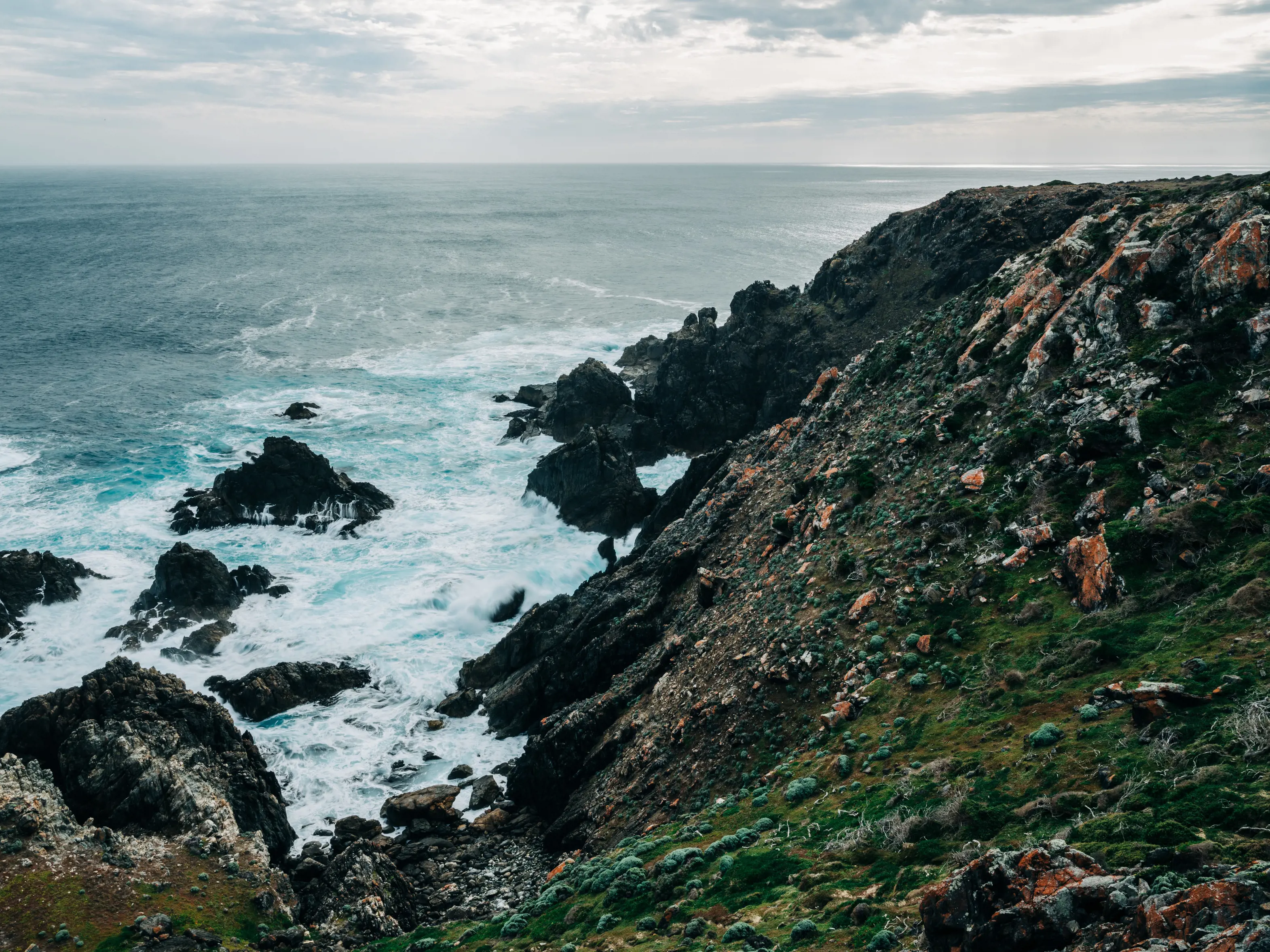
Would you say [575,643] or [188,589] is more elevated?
[575,643]

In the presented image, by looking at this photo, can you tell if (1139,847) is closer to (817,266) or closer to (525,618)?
(525,618)

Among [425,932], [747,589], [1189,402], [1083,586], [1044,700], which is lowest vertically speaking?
[425,932]

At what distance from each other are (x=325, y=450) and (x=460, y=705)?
44.2 meters

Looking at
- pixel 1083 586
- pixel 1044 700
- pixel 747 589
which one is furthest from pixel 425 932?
pixel 1083 586

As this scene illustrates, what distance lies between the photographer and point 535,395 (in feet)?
304

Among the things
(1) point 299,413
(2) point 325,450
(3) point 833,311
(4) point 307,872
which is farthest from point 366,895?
(1) point 299,413

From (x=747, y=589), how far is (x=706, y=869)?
1571 cm

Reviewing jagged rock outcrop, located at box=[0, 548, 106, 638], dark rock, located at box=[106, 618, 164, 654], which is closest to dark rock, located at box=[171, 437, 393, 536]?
jagged rock outcrop, located at box=[0, 548, 106, 638]

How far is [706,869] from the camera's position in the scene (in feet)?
63.5

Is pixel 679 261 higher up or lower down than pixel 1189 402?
higher up

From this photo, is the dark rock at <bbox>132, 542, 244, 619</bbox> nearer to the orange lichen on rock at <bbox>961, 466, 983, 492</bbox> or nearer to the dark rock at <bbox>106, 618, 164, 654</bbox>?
the dark rock at <bbox>106, 618, 164, 654</bbox>

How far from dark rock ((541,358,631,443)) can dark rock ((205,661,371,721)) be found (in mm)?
40319

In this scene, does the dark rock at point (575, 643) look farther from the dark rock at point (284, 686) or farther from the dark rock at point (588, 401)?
the dark rock at point (588, 401)

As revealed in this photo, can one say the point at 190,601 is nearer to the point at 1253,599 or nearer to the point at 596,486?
the point at 596,486
